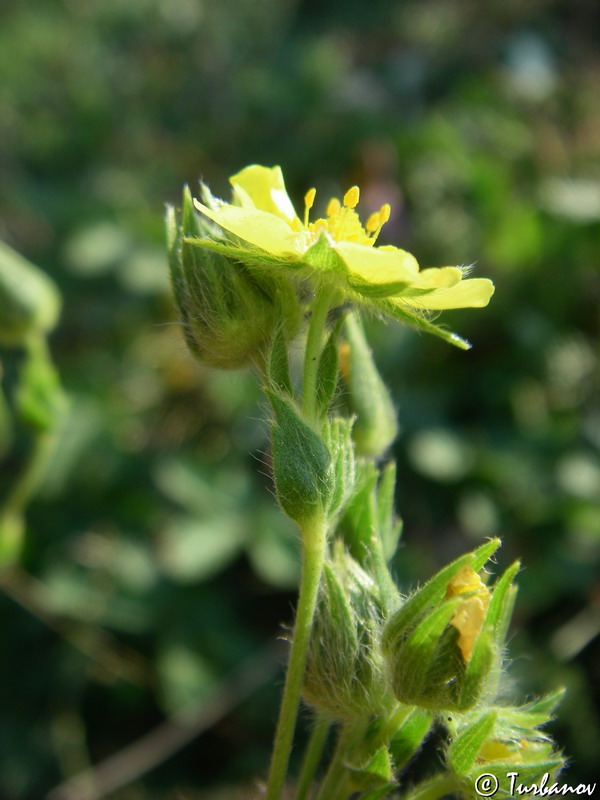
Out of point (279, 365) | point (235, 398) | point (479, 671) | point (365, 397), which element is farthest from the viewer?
point (235, 398)

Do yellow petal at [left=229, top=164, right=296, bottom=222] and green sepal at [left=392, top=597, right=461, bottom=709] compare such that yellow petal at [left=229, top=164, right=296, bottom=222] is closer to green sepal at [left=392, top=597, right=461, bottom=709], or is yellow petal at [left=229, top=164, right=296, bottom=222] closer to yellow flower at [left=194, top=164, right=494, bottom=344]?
yellow flower at [left=194, top=164, right=494, bottom=344]

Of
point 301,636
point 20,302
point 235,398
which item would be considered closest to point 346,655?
point 301,636

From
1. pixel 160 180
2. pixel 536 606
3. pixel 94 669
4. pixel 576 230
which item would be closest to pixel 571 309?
pixel 576 230

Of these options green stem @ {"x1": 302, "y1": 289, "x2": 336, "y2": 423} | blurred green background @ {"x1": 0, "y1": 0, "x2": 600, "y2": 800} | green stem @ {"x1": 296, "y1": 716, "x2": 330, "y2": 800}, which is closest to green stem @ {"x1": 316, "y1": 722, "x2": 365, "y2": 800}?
green stem @ {"x1": 296, "y1": 716, "x2": 330, "y2": 800}

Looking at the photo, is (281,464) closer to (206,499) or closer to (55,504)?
(206,499)

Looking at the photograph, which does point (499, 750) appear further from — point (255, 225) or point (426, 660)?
point (255, 225)

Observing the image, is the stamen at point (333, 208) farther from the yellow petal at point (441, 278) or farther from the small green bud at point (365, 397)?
the yellow petal at point (441, 278)
